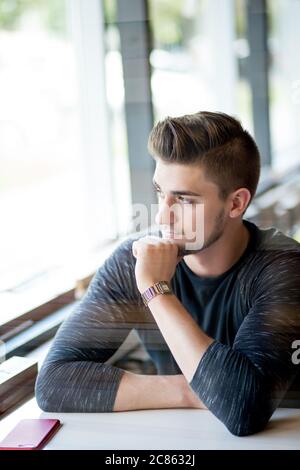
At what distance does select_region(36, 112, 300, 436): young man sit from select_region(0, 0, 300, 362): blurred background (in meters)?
0.45

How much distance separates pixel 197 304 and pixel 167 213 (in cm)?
24

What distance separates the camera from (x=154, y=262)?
1.33 m

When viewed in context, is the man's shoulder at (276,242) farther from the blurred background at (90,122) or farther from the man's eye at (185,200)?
the blurred background at (90,122)

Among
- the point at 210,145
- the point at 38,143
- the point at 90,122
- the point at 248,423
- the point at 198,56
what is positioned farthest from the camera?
the point at 198,56

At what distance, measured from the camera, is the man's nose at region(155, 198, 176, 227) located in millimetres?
1346

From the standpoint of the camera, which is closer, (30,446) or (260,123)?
(30,446)

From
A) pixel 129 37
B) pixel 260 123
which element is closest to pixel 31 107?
pixel 129 37

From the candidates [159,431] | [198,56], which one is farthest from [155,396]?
[198,56]

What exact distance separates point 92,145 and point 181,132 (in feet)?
3.33

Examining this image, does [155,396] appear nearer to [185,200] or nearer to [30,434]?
[30,434]

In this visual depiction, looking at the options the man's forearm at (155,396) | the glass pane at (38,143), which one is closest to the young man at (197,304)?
the man's forearm at (155,396)

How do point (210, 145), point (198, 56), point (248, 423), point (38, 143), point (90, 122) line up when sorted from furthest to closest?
point (198, 56)
point (90, 122)
point (38, 143)
point (210, 145)
point (248, 423)

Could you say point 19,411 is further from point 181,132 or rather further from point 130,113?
point 130,113

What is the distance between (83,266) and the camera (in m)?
2.06
